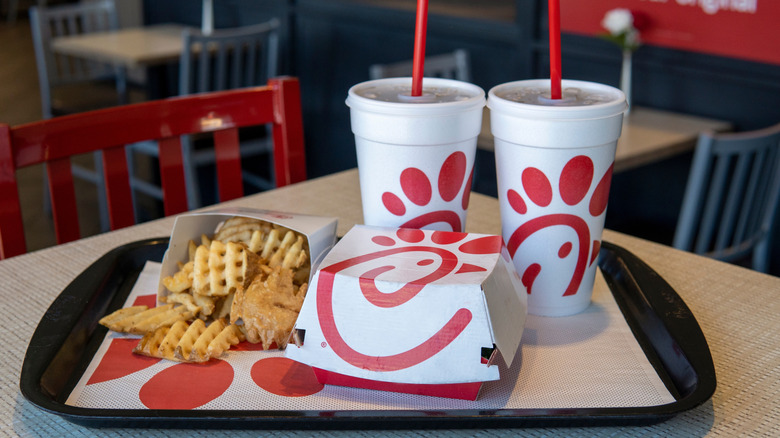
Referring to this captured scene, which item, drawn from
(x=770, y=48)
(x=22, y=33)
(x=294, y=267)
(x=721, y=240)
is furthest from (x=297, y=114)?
(x=22, y=33)

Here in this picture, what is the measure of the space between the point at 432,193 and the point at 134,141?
0.68 meters

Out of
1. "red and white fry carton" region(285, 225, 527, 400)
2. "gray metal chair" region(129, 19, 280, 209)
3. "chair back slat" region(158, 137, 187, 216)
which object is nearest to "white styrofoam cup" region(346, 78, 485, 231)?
"red and white fry carton" region(285, 225, 527, 400)

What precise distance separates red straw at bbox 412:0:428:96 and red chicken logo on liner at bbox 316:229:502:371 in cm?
18

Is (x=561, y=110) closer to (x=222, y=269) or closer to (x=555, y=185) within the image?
(x=555, y=185)

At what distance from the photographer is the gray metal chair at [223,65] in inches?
119

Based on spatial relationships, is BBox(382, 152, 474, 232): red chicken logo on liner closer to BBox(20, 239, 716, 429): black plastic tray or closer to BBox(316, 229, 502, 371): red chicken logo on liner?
BBox(316, 229, 502, 371): red chicken logo on liner

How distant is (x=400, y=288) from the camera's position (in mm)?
614

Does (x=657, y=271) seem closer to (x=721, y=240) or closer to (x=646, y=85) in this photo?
(x=721, y=240)

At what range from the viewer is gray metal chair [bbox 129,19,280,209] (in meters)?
3.03

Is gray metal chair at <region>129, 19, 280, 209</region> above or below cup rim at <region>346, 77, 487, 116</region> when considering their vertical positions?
below

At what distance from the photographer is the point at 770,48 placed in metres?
2.37

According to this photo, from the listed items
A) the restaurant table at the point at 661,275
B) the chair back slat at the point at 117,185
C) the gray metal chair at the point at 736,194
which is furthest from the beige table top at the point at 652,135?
the chair back slat at the point at 117,185

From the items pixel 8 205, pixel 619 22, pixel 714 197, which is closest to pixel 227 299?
pixel 8 205

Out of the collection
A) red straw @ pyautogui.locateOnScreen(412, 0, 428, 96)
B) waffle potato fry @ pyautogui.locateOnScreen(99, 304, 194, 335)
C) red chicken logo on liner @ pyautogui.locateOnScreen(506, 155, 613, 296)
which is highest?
red straw @ pyautogui.locateOnScreen(412, 0, 428, 96)
